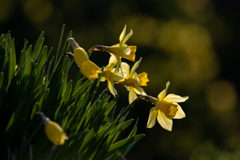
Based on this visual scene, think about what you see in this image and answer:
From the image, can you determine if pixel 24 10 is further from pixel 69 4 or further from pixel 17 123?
pixel 17 123

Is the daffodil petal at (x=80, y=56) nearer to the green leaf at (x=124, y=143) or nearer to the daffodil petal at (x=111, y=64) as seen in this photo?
the daffodil petal at (x=111, y=64)

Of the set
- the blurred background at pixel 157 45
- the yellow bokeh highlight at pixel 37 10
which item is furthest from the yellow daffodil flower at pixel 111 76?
the yellow bokeh highlight at pixel 37 10

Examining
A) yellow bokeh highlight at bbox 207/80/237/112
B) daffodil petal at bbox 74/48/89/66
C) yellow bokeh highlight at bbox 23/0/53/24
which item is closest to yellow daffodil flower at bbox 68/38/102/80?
daffodil petal at bbox 74/48/89/66

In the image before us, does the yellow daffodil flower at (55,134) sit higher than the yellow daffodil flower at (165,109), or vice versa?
the yellow daffodil flower at (55,134)

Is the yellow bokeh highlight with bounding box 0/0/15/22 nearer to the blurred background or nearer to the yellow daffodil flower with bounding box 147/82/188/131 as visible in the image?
the blurred background

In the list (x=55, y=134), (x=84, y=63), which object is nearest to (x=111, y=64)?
(x=84, y=63)

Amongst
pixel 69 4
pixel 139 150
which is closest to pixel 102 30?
pixel 69 4
